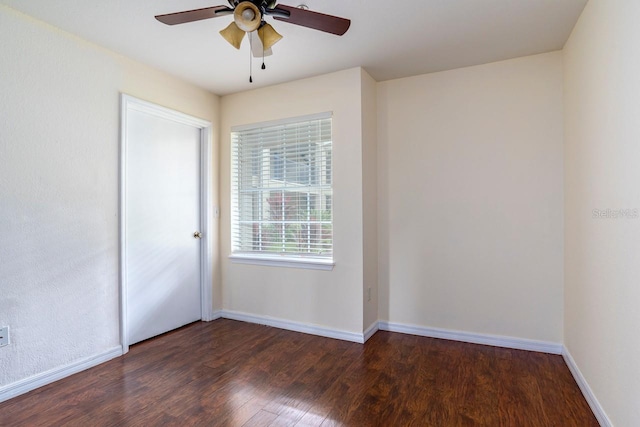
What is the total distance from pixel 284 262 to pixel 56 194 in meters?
1.90

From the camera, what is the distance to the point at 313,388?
7.32 ft

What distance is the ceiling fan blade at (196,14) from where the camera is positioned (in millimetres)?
1684

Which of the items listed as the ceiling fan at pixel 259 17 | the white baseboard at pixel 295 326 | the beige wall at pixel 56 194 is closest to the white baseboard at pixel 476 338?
the white baseboard at pixel 295 326

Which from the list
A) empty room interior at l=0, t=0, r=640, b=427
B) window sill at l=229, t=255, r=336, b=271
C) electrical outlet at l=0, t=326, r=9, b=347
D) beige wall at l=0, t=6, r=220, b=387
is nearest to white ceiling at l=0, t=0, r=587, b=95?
empty room interior at l=0, t=0, r=640, b=427

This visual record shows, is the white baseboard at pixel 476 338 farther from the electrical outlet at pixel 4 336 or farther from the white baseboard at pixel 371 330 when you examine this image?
the electrical outlet at pixel 4 336

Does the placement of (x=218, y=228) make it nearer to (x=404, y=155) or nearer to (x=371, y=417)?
(x=404, y=155)

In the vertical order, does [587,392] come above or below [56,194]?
below

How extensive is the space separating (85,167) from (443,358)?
310cm

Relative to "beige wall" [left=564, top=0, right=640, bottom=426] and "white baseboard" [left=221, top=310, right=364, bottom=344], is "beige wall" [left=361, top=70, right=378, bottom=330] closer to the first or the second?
"white baseboard" [left=221, top=310, right=364, bottom=344]

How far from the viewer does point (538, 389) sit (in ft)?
7.16

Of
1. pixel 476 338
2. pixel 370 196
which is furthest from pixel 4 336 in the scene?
pixel 476 338

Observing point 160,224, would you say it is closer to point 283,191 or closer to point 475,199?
point 283,191

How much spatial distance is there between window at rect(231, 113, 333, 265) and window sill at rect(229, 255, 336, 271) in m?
0.01

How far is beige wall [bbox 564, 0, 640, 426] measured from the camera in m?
1.50
